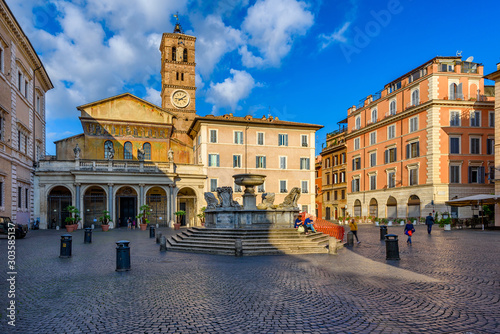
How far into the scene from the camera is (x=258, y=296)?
7.78 m

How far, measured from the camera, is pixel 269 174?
44281 millimetres

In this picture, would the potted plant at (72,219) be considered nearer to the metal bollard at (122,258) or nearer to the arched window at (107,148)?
the arched window at (107,148)

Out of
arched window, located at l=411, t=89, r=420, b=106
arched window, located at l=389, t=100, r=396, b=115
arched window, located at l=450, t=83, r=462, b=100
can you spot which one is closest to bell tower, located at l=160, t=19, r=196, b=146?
arched window, located at l=389, t=100, r=396, b=115

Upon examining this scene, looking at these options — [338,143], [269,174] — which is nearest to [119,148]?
[269,174]

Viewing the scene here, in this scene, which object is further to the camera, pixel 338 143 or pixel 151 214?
pixel 338 143

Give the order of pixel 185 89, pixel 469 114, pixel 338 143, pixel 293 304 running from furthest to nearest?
pixel 185 89
pixel 338 143
pixel 469 114
pixel 293 304

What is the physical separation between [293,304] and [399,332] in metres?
2.09

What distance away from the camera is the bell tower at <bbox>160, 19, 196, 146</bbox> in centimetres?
6322

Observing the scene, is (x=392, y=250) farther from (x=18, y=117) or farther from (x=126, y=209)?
(x=126, y=209)

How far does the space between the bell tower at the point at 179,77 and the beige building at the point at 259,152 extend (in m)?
17.7

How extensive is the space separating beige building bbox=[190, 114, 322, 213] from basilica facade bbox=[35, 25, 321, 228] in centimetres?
12

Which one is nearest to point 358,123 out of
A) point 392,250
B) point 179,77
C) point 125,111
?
point 179,77

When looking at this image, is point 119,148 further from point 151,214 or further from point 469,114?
point 469,114

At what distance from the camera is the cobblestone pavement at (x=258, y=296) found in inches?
235
